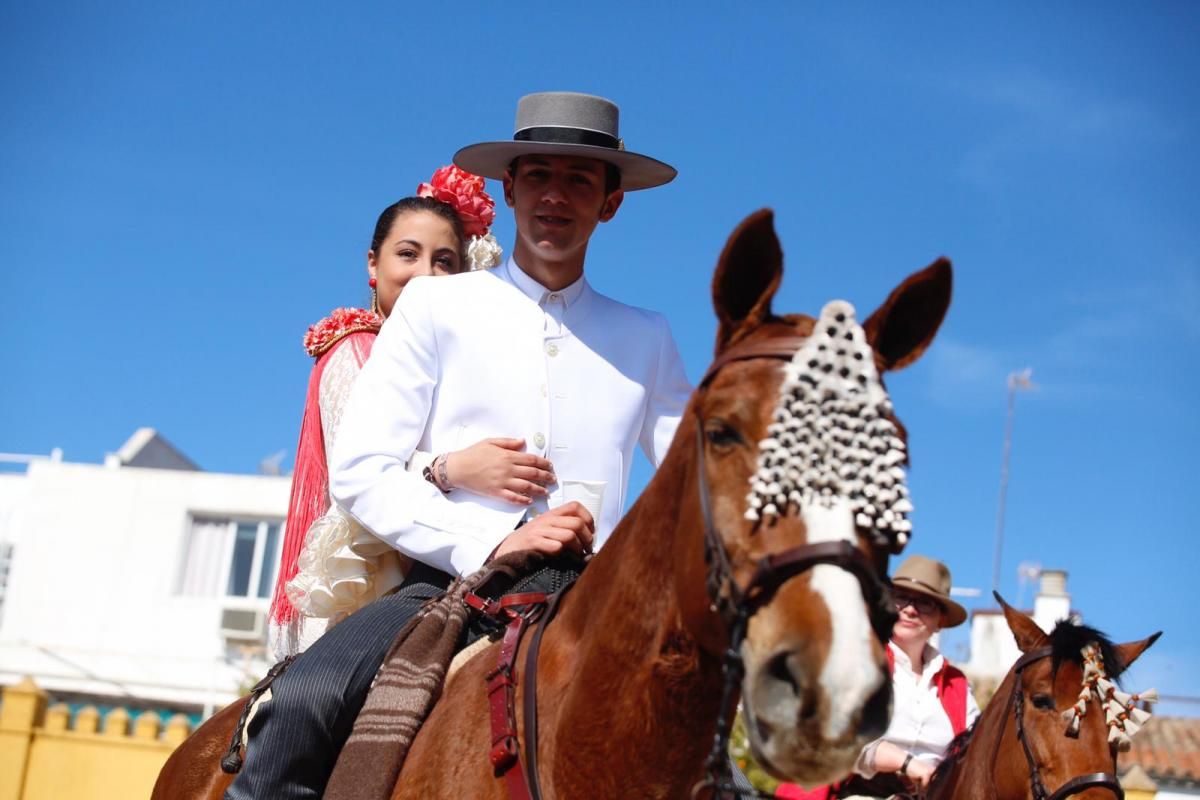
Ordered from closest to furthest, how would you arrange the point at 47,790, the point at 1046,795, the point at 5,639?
the point at 1046,795
the point at 47,790
the point at 5,639

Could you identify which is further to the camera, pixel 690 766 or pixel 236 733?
pixel 236 733

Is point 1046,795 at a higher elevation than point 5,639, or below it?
below

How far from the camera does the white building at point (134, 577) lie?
3177 cm

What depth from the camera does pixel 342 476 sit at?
4059 millimetres

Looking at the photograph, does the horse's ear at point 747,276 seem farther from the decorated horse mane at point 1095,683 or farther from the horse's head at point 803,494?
the decorated horse mane at point 1095,683

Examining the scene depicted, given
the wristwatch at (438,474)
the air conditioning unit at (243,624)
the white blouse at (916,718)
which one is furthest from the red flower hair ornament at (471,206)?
the air conditioning unit at (243,624)

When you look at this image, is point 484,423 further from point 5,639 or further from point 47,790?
point 5,639

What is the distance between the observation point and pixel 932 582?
8562 mm

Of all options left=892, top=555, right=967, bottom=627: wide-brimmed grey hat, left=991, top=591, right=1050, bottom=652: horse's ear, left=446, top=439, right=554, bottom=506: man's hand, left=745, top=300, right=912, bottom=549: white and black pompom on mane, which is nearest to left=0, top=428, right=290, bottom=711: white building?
left=892, top=555, right=967, bottom=627: wide-brimmed grey hat

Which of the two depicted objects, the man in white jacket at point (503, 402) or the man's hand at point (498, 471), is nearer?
the man in white jacket at point (503, 402)

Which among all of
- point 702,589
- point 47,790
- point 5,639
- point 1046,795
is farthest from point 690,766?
point 5,639

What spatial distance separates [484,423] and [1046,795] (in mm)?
3440

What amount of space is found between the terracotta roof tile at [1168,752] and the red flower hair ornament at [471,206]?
62.2 feet

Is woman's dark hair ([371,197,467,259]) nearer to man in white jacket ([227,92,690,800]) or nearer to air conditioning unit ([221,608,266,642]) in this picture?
man in white jacket ([227,92,690,800])
